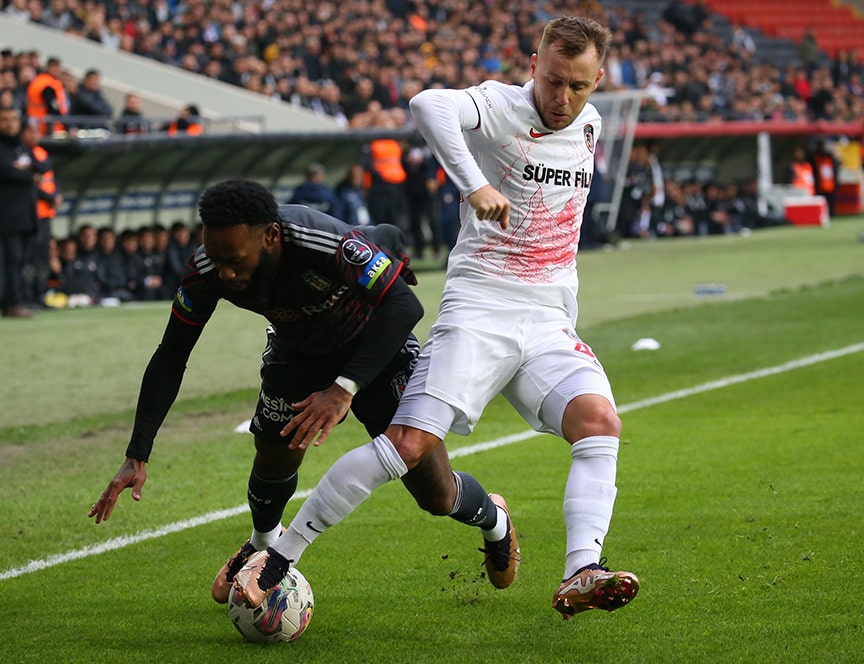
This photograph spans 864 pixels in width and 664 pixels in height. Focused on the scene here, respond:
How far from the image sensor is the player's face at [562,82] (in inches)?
189

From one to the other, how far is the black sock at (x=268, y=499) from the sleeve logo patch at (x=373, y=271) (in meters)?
1.03

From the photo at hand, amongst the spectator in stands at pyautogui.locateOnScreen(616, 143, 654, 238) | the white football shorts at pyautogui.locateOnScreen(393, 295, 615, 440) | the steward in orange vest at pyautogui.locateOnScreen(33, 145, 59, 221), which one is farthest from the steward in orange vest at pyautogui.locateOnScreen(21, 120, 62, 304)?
the spectator in stands at pyautogui.locateOnScreen(616, 143, 654, 238)

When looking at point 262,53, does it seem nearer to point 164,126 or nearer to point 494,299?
point 164,126

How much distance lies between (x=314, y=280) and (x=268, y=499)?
3.26 ft

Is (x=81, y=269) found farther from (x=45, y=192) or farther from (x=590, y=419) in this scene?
(x=590, y=419)

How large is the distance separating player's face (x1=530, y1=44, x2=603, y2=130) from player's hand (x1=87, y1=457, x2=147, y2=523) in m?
1.81

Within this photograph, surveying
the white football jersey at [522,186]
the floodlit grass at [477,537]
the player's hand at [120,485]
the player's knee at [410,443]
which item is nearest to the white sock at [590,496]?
the floodlit grass at [477,537]

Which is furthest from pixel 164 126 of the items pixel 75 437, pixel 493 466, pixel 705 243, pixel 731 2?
pixel 731 2

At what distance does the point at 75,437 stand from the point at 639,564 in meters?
4.81

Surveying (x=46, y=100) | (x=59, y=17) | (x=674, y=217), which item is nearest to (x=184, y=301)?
(x=46, y=100)

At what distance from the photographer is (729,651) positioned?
169 inches

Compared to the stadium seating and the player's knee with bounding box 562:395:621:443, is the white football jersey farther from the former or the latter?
the stadium seating

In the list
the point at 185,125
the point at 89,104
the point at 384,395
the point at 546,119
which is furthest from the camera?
the point at 185,125

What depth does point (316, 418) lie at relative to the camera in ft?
14.7
